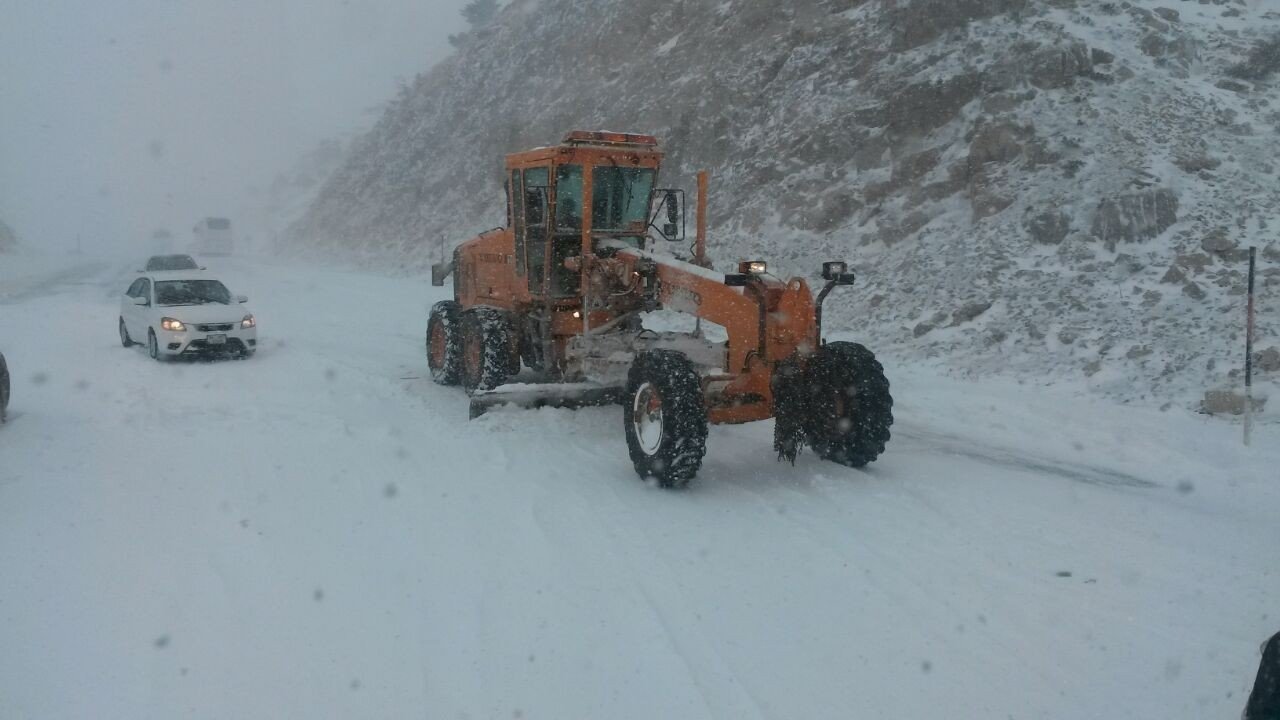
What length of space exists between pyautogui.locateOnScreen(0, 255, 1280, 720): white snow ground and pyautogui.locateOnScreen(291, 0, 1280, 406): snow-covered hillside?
2963 mm

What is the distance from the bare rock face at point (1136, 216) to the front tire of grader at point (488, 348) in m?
9.80

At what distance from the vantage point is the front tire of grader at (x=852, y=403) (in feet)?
27.5

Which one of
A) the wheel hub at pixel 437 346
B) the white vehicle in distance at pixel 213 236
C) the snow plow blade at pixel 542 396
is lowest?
the snow plow blade at pixel 542 396

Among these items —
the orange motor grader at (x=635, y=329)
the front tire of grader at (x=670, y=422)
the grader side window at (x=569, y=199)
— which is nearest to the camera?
the front tire of grader at (x=670, y=422)

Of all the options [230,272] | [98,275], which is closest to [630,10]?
[230,272]

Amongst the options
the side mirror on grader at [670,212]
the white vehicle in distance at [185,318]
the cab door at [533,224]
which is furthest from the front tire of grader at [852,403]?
the white vehicle in distance at [185,318]

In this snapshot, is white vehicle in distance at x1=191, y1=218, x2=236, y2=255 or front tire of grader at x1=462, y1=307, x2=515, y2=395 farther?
white vehicle in distance at x1=191, y1=218, x2=236, y2=255

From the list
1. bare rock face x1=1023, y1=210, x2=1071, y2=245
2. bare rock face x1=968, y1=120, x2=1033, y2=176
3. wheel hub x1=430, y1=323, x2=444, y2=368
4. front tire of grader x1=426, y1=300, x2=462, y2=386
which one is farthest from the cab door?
bare rock face x1=968, y1=120, x2=1033, y2=176

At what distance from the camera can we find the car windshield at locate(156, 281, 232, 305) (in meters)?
15.9

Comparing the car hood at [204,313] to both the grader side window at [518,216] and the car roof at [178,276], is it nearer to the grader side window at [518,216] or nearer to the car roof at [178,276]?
the car roof at [178,276]

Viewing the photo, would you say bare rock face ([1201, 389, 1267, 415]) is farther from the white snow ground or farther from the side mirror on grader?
the side mirror on grader

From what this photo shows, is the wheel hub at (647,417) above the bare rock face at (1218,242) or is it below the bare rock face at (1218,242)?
below

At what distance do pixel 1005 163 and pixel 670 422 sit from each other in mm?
12827

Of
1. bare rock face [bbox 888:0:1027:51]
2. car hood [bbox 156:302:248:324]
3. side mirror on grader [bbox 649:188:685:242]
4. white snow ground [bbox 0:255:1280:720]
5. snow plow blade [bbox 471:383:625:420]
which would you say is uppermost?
bare rock face [bbox 888:0:1027:51]
